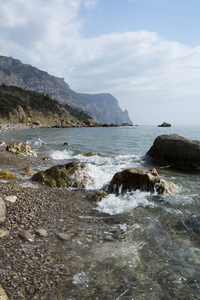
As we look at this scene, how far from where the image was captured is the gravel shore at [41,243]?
3332 millimetres

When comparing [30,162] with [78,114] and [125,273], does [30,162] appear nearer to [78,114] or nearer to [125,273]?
[125,273]

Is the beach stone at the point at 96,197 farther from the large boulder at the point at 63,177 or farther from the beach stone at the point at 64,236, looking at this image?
the beach stone at the point at 64,236

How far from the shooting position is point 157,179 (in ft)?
29.5

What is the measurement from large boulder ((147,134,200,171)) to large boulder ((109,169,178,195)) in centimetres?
580

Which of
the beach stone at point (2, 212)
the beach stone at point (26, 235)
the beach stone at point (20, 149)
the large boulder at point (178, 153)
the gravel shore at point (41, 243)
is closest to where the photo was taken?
the gravel shore at point (41, 243)

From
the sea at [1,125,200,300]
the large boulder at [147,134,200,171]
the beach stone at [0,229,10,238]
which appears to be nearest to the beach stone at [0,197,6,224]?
the beach stone at [0,229,10,238]

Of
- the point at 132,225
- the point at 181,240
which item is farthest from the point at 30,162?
the point at 181,240

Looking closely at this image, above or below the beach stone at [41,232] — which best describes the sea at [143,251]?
below

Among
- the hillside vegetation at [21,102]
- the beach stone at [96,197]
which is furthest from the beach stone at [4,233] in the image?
the hillside vegetation at [21,102]

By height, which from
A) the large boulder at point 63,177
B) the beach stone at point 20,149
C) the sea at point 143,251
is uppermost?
the beach stone at point 20,149

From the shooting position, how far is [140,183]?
9086mm

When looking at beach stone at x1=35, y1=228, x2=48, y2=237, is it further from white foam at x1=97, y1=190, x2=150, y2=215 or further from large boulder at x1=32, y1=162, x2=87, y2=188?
large boulder at x1=32, y1=162, x2=87, y2=188

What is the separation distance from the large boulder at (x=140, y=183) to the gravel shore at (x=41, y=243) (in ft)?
6.59

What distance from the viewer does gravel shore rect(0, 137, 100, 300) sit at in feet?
10.9
